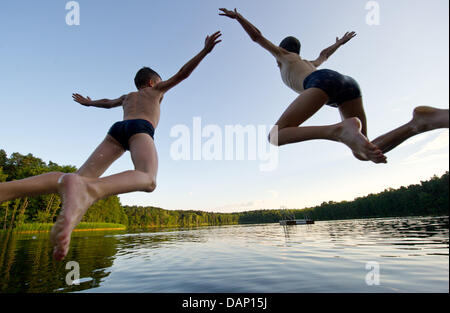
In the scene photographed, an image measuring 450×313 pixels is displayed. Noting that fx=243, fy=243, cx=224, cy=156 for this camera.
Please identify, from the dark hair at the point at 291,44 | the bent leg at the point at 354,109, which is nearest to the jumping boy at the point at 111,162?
the dark hair at the point at 291,44

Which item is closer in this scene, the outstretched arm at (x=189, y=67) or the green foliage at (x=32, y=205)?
the outstretched arm at (x=189, y=67)

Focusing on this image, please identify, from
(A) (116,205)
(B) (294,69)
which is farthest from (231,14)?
(A) (116,205)

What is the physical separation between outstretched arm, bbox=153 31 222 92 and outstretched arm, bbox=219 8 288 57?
29 cm

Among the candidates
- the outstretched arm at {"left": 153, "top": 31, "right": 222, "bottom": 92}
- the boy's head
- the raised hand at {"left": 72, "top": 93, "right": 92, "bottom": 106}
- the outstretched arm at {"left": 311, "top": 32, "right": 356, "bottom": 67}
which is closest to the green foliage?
the raised hand at {"left": 72, "top": 93, "right": 92, "bottom": 106}

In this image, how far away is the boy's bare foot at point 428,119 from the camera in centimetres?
187

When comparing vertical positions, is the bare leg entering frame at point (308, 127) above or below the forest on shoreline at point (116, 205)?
below

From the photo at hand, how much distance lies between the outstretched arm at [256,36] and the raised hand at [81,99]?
2.43 m

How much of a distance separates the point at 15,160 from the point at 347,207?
399ft

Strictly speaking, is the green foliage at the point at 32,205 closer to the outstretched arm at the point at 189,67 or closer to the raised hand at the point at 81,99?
the raised hand at the point at 81,99

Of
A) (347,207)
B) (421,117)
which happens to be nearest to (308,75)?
(421,117)

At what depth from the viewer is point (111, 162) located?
273 cm

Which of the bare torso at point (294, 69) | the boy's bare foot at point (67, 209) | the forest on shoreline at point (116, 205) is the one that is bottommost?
the boy's bare foot at point (67, 209)

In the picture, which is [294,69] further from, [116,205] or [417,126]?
[116,205]

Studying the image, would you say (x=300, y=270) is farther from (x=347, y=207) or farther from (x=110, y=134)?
(x=347, y=207)
